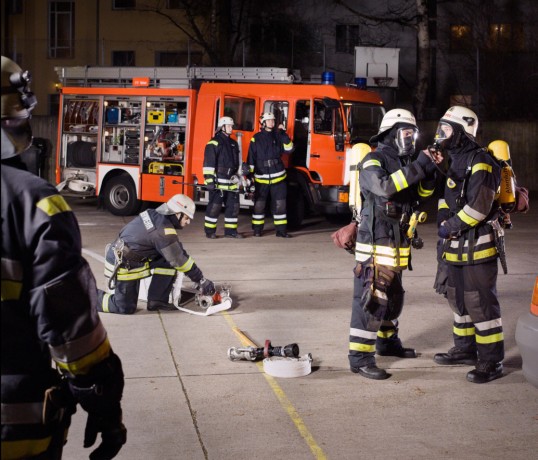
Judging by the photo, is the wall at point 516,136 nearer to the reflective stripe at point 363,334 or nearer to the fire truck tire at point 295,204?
the fire truck tire at point 295,204

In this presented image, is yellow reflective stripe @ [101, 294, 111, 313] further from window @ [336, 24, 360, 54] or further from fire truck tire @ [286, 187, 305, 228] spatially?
window @ [336, 24, 360, 54]

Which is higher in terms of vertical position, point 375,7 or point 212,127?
point 375,7

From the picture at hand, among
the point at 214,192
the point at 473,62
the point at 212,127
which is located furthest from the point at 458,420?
the point at 473,62

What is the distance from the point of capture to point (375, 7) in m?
34.4

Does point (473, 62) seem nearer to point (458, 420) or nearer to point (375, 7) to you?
point (375, 7)

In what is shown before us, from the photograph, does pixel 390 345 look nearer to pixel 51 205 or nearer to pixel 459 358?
pixel 459 358

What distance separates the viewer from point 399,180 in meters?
6.27

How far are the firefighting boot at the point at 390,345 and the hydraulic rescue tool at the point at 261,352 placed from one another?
0.69m

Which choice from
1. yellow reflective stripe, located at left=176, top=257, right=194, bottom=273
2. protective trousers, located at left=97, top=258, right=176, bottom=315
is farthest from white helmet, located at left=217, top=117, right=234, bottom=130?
yellow reflective stripe, located at left=176, top=257, right=194, bottom=273

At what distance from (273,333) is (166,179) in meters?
8.31

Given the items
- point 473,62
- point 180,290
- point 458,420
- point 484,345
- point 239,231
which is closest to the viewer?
point 458,420

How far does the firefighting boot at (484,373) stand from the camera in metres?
6.51

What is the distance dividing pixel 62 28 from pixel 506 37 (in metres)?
17.5

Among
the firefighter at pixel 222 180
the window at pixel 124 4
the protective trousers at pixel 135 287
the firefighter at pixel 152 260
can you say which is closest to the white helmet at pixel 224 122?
the firefighter at pixel 222 180
